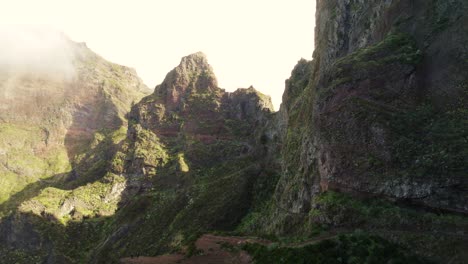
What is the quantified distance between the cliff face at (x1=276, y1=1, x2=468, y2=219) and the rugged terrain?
112 mm

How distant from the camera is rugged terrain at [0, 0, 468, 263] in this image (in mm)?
27902

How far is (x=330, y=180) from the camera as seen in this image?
118 ft

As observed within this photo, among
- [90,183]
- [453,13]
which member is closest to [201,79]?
[90,183]

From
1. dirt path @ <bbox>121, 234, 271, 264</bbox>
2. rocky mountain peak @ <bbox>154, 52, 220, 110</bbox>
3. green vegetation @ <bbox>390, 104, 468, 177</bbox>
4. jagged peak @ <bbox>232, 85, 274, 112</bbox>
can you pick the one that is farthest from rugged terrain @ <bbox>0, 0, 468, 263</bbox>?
rocky mountain peak @ <bbox>154, 52, 220, 110</bbox>

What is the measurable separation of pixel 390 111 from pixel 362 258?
Answer: 15160 mm

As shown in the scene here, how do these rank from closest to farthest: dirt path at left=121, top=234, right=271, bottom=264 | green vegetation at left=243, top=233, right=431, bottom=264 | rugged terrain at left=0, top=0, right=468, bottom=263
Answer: green vegetation at left=243, top=233, right=431, bottom=264
rugged terrain at left=0, top=0, right=468, bottom=263
dirt path at left=121, top=234, right=271, bottom=264

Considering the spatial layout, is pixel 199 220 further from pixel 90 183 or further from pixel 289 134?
pixel 90 183

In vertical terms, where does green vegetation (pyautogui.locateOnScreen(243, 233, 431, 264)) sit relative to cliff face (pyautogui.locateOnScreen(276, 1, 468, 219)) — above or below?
below

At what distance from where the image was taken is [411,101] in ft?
119

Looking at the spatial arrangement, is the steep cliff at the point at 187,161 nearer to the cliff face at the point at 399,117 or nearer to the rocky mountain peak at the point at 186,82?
the rocky mountain peak at the point at 186,82

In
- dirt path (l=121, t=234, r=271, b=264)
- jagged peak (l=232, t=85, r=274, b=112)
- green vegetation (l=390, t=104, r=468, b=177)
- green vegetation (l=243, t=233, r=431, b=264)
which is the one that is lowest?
dirt path (l=121, t=234, r=271, b=264)

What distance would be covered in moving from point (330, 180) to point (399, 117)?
7.59m

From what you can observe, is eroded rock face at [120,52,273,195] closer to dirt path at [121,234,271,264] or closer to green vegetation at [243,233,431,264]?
dirt path at [121,234,271,264]

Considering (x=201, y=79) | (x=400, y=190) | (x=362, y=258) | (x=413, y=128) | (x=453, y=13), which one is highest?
(x=201, y=79)
